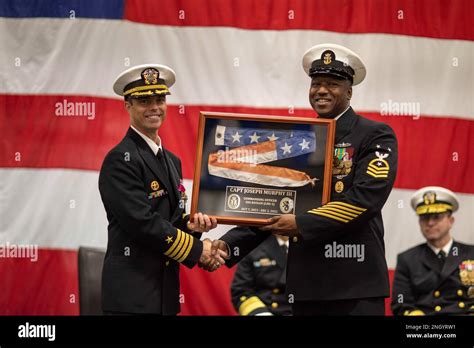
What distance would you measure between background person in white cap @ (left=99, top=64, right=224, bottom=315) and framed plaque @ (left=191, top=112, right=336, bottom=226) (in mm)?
114

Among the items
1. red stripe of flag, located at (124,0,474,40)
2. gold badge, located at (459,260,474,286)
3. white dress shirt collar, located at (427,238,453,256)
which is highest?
red stripe of flag, located at (124,0,474,40)

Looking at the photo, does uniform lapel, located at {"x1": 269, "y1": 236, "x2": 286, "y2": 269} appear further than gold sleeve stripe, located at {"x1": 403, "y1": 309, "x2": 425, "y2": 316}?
Yes

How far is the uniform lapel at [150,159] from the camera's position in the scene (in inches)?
132

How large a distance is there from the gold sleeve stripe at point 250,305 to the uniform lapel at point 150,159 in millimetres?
1026

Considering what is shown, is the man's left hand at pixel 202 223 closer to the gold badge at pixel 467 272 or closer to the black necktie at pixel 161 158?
the black necktie at pixel 161 158

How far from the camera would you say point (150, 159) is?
336 cm

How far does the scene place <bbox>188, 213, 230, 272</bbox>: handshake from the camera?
3.27 meters

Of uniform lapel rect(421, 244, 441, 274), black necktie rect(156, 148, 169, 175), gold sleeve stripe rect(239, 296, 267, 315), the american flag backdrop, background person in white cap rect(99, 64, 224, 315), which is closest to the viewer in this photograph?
background person in white cap rect(99, 64, 224, 315)

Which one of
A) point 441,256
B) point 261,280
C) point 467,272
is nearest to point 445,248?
point 441,256

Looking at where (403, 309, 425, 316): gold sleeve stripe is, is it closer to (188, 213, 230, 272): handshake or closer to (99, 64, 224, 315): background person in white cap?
(188, 213, 230, 272): handshake

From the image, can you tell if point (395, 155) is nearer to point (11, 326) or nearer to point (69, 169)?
point (11, 326)

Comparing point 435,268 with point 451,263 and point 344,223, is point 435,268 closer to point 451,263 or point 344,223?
point 451,263

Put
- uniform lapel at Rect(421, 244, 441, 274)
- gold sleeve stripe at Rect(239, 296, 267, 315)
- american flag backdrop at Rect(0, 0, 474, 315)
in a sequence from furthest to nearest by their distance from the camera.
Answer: american flag backdrop at Rect(0, 0, 474, 315) < uniform lapel at Rect(421, 244, 441, 274) < gold sleeve stripe at Rect(239, 296, 267, 315)

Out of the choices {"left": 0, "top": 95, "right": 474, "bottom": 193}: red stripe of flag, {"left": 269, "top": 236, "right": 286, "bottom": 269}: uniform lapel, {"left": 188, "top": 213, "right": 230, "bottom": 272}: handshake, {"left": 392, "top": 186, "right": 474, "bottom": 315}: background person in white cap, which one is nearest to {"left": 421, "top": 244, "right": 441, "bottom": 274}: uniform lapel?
{"left": 392, "top": 186, "right": 474, "bottom": 315}: background person in white cap
